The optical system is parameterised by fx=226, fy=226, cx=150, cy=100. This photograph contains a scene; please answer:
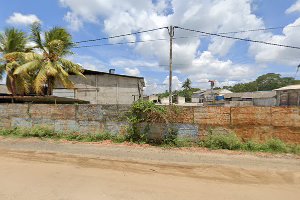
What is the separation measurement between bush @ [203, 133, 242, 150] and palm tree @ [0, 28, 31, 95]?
12.5m

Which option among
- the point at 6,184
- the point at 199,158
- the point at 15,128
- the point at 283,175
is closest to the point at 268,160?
the point at 283,175

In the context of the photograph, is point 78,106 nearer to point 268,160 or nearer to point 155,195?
point 155,195

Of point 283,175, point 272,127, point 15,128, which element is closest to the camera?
point 283,175

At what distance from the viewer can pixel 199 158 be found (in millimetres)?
8070

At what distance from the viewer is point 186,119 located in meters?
9.95

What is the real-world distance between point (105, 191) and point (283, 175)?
500 cm

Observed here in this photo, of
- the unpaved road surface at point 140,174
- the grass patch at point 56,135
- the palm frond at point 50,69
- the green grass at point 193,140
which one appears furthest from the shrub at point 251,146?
the palm frond at point 50,69

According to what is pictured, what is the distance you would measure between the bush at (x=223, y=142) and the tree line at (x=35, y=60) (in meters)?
10.2

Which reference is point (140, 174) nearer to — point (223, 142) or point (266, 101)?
point (223, 142)

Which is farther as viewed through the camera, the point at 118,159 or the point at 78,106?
the point at 78,106

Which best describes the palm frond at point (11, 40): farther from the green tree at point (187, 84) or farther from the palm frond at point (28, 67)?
the green tree at point (187, 84)

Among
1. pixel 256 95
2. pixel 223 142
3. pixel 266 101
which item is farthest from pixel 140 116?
pixel 256 95

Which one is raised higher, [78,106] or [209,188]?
[78,106]

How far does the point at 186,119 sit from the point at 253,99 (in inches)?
1389
